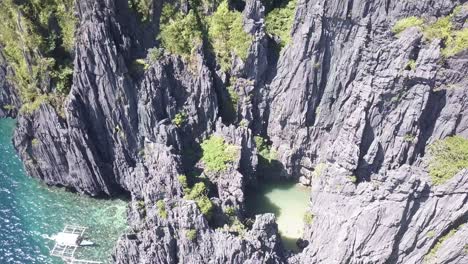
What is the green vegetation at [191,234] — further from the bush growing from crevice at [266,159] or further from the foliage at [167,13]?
the foliage at [167,13]

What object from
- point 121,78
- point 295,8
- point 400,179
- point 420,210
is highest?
point 295,8

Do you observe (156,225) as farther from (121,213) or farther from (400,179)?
(400,179)

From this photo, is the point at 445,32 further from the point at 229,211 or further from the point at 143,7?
the point at 143,7

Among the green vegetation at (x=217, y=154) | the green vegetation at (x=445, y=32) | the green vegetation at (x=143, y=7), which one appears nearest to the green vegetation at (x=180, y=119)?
the green vegetation at (x=217, y=154)

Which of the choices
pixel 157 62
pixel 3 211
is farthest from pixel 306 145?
pixel 3 211

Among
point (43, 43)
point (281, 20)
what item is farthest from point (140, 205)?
point (281, 20)
